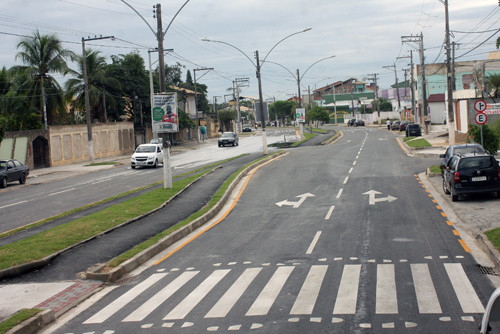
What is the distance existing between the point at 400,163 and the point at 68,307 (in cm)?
2670

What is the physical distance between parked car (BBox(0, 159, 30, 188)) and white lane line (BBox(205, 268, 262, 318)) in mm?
26192

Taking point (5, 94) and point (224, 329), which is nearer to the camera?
point (224, 329)

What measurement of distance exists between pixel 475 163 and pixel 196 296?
13.2 meters

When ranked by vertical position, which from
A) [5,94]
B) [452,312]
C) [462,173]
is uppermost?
[5,94]

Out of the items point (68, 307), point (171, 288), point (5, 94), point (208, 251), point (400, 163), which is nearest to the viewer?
point (68, 307)

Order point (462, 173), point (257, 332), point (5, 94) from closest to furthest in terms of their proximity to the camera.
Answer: point (257, 332) → point (462, 173) → point (5, 94)

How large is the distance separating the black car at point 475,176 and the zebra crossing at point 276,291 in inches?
340

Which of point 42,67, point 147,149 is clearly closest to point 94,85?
point 42,67

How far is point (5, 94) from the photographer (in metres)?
54.8

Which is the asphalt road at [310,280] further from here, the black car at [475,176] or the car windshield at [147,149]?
the car windshield at [147,149]

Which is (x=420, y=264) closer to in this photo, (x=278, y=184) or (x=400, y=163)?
(x=278, y=184)

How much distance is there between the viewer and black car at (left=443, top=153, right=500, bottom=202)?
19.7m

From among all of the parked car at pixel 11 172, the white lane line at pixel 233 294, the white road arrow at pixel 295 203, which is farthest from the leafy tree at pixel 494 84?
the white lane line at pixel 233 294

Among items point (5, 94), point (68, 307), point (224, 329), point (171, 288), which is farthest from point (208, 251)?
point (5, 94)
